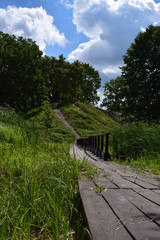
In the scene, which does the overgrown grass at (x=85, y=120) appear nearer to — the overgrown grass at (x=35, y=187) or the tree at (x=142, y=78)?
the tree at (x=142, y=78)

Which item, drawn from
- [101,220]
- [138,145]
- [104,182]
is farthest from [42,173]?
[138,145]

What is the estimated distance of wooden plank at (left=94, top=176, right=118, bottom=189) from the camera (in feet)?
9.24

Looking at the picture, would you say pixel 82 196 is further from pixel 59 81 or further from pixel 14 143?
pixel 59 81

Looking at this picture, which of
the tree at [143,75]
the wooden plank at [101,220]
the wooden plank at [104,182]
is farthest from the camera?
the tree at [143,75]

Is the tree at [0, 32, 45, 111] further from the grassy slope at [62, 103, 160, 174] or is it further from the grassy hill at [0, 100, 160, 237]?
the grassy hill at [0, 100, 160, 237]

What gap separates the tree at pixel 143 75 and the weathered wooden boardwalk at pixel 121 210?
20.6m

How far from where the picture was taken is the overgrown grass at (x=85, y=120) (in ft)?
119

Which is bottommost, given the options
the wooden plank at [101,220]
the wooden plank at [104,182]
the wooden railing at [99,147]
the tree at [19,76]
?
the wooden plank at [101,220]

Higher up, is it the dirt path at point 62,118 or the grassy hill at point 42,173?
the dirt path at point 62,118

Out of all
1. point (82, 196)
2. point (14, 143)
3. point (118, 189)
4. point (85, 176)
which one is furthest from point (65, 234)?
point (14, 143)

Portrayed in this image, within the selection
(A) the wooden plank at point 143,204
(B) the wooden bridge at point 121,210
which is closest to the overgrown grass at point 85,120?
(B) the wooden bridge at point 121,210

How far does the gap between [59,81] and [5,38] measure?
1146 cm

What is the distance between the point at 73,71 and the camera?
157ft

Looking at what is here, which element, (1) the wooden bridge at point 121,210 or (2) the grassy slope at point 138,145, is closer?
(1) the wooden bridge at point 121,210
